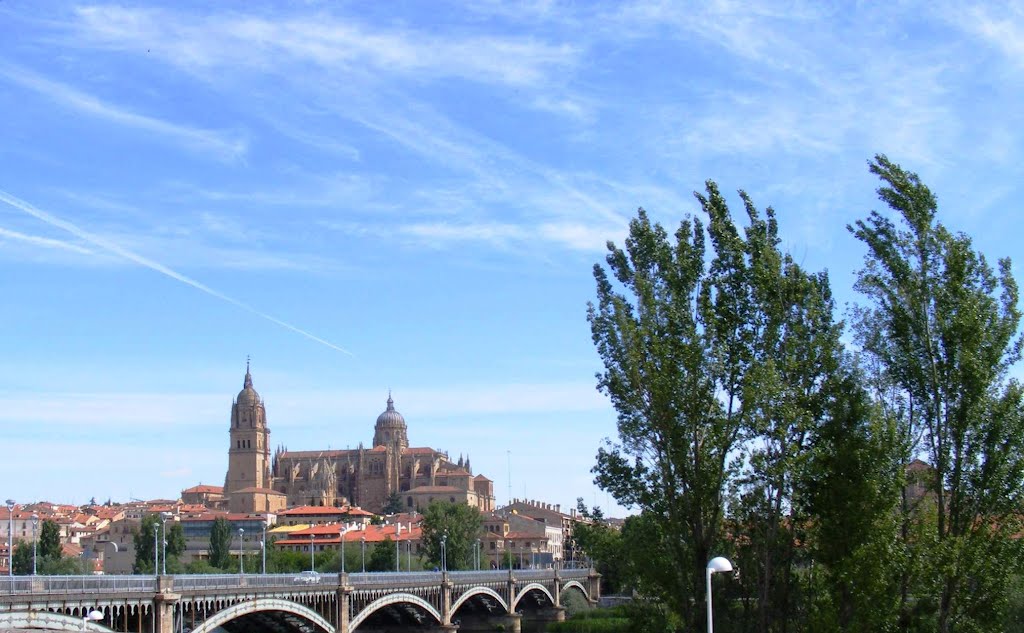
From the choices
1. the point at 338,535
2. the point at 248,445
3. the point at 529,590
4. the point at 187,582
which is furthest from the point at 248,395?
Result: the point at 187,582

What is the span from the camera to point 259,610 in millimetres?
44312

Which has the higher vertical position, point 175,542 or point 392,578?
point 175,542

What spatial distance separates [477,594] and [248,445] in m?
117

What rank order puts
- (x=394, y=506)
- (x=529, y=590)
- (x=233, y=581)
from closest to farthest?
(x=233, y=581), (x=529, y=590), (x=394, y=506)

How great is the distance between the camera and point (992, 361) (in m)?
24.6

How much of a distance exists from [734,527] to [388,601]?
111 ft

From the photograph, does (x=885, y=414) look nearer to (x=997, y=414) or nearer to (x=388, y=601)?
(x=997, y=414)

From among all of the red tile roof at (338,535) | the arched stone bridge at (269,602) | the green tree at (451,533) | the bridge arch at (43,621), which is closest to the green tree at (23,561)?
the red tile roof at (338,535)

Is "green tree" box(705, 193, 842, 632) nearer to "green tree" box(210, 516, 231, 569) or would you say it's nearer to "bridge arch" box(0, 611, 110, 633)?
"bridge arch" box(0, 611, 110, 633)

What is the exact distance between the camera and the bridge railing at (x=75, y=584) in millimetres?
31906

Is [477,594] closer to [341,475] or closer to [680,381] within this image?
[680,381]

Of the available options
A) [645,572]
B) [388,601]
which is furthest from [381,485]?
[645,572]

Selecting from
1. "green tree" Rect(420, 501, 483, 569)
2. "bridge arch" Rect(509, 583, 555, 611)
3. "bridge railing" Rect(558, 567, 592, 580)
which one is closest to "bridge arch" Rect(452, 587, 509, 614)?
"bridge arch" Rect(509, 583, 555, 611)

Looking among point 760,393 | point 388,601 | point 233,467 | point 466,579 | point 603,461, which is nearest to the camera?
point 760,393
